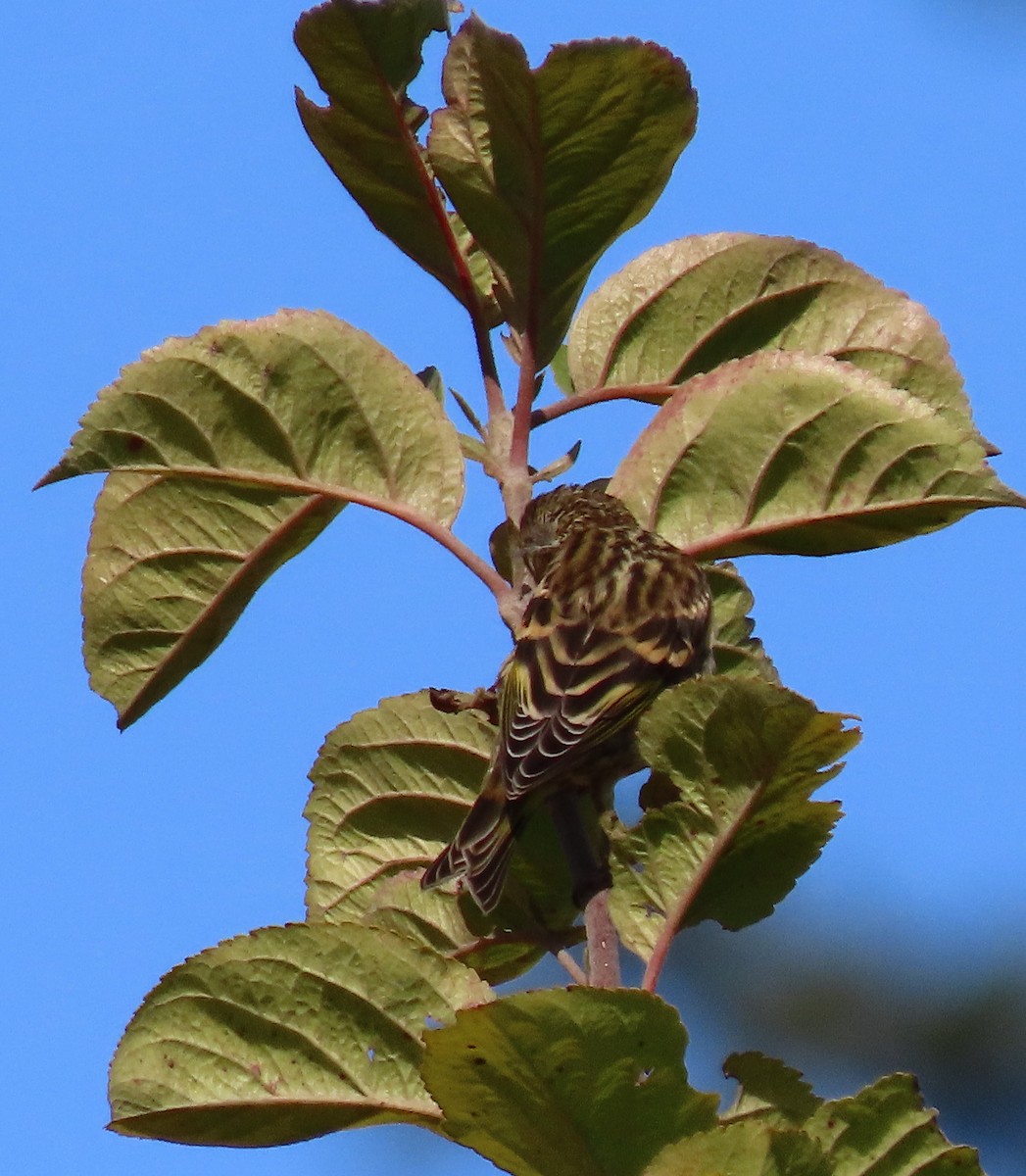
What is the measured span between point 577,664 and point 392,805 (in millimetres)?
783

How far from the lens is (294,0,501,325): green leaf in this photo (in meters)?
2.98

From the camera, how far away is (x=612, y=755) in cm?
345

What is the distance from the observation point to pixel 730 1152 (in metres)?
2.09

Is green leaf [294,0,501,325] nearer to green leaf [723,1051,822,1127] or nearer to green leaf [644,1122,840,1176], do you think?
green leaf [723,1051,822,1127]

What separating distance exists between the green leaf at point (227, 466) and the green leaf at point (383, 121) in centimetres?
26

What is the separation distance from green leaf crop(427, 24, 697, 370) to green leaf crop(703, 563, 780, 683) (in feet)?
1.70

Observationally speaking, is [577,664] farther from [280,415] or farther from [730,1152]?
[730,1152]

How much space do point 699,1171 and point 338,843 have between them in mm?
1092

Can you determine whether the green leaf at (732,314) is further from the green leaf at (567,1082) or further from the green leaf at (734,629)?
the green leaf at (567,1082)

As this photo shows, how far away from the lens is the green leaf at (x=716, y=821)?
2.43 m

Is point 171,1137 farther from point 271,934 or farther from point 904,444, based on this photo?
point 904,444

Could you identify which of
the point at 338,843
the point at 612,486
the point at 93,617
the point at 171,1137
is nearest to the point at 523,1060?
the point at 171,1137

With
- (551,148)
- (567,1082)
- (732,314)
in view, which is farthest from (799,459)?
(567,1082)

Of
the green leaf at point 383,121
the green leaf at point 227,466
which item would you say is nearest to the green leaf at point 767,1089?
the green leaf at point 227,466
